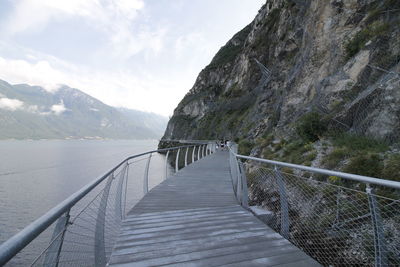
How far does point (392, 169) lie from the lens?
15.2 ft

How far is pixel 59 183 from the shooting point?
29.4m

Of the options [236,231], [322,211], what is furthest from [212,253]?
[322,211]

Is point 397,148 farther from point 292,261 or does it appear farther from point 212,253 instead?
point 212,253

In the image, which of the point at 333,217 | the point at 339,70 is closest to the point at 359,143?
the point at 333,217

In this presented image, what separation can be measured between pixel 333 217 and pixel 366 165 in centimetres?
150

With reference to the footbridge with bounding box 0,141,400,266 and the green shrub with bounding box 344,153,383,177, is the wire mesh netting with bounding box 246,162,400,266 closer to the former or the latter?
the footbridge with bounding box 0,141,400,266

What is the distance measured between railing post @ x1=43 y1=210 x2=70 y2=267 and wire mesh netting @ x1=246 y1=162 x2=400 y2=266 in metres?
2.49

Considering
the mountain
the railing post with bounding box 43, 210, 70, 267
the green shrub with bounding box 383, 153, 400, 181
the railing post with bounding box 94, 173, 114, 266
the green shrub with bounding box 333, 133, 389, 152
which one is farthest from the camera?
the mountain

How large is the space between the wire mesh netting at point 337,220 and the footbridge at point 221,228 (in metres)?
0.02

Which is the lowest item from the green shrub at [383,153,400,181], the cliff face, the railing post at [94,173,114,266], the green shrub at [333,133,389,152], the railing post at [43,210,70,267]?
the railing post at [94,173,114,266]

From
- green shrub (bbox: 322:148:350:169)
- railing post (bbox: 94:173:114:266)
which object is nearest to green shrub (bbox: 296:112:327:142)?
green shrub (bbox: 322:148:350:169)

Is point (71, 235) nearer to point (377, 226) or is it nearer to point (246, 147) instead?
point (377, 226)

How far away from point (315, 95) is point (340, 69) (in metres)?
1.52

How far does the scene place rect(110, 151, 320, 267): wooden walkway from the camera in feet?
8.86
